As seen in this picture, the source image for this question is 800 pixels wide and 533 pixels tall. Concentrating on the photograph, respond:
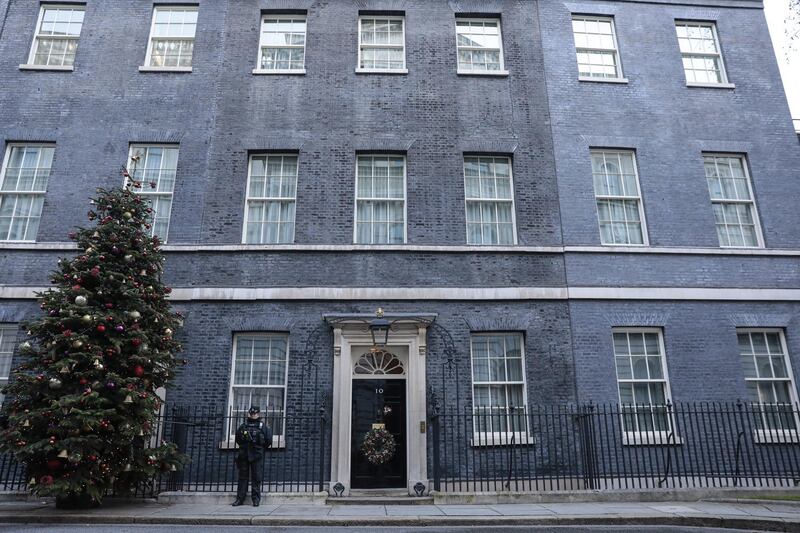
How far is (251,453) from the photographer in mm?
9492

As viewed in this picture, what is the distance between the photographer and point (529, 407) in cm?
1110

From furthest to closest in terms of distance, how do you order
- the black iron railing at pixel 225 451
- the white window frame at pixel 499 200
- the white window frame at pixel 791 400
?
the white window frame at pixel 499 200 → the white window frame at pixel 791 400 → the black iron railing at pixel 225 451

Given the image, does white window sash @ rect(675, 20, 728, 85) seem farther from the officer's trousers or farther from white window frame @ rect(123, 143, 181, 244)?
the officer's trousers

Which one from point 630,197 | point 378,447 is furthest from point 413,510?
point 630,197

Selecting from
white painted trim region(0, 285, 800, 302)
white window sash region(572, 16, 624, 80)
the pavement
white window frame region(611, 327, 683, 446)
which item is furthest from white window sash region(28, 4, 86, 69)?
white window frame region(611, 327, 683, 446)

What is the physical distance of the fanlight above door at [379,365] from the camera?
11508 millimetres

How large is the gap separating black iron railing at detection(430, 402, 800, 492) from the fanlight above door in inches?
53.5

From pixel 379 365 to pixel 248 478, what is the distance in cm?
345

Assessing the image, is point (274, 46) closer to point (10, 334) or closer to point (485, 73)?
point (485, 73)

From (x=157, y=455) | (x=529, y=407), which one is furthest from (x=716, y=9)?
(x=157, y=455)

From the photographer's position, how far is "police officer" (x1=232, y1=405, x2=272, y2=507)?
944cm

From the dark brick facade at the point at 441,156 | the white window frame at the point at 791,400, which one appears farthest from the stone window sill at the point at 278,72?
the white window frame at the point at 791,400

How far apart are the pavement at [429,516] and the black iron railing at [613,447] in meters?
1.41

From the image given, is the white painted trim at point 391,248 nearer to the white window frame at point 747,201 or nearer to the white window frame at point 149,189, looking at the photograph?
the white window frame at point 149,189
